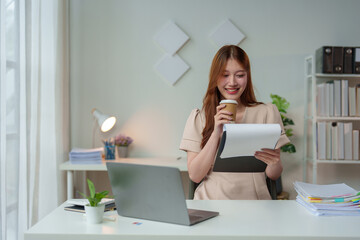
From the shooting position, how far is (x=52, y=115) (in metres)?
2.94

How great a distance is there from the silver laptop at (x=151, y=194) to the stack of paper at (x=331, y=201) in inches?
15.1

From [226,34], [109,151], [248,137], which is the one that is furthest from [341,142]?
[248,137]

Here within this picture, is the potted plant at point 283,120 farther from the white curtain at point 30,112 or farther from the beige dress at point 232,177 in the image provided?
the white curtain at point 30,112

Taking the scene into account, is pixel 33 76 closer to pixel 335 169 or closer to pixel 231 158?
pixel 231 158

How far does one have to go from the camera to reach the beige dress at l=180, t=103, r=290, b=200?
1957mm

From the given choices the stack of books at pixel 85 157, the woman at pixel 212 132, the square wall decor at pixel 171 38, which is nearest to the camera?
the woman at pixel 212 132

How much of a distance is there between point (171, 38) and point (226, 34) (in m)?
0.49

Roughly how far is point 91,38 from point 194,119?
1.88 meters

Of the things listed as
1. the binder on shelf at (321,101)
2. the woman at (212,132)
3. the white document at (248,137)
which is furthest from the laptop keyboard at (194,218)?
the binder on shelf at (321,101)

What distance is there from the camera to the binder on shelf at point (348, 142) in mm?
3332

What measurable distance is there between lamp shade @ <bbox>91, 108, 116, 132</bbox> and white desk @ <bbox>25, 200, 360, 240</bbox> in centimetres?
178

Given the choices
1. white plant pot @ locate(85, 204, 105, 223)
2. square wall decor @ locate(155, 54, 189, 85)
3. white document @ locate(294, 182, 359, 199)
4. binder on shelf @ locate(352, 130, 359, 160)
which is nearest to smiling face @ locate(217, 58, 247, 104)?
white document @ locate(294, 182, 359, 199)

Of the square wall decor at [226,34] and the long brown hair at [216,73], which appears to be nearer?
the long brown hair at [216,73]

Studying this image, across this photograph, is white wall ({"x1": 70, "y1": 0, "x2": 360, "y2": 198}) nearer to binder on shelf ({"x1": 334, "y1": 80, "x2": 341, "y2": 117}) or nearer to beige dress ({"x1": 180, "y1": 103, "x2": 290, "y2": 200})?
binder on shelf ({"x1": 334, "y1": 80, "x2": 341, "y2": 117})
